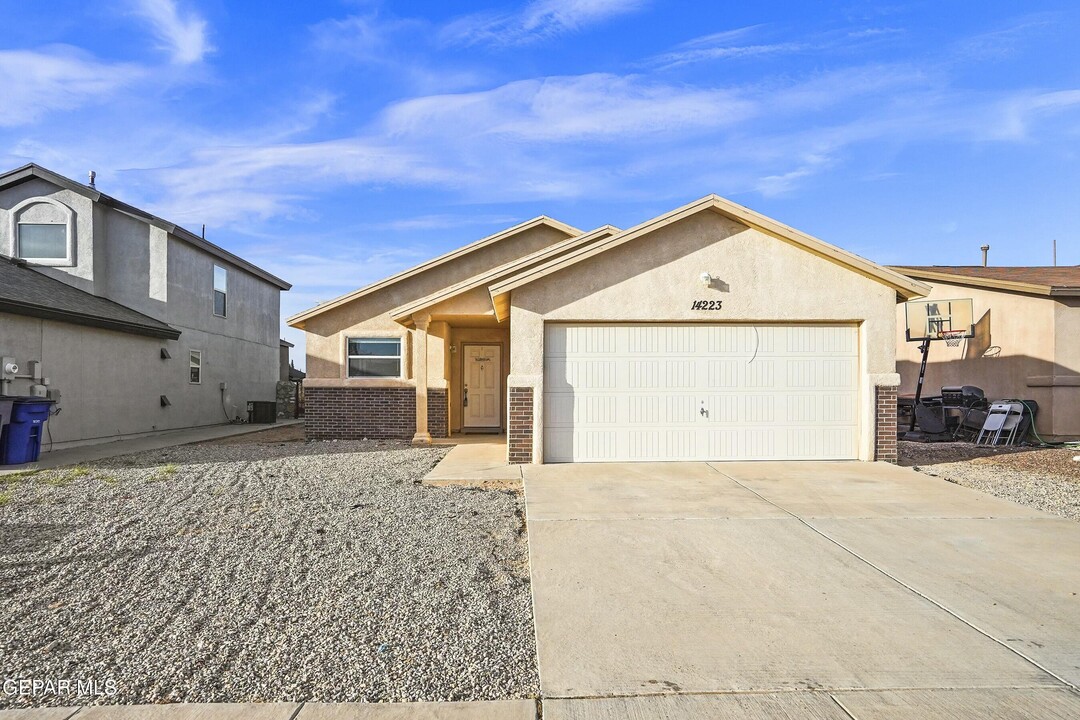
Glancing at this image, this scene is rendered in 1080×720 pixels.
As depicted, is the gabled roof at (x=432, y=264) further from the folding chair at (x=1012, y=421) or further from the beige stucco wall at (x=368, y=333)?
the folding chair at (x=1012, y=421)

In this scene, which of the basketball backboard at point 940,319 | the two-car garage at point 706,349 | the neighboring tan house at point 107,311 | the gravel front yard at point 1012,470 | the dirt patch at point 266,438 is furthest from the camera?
the basketball backboard at point 940,319

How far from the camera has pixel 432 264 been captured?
15.2 m

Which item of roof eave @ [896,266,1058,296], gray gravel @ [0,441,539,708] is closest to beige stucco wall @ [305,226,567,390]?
gray gravel @ [0,441,539,708]

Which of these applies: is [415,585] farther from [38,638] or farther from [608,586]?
[38,638]

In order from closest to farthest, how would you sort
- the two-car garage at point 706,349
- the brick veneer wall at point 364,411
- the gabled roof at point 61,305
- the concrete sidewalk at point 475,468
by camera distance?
the concrete sidewalk at point 475,468 → the two-car garage at point 706,349 → the gabled roof at point 61,305 → the brick veneer wall at point 364,411

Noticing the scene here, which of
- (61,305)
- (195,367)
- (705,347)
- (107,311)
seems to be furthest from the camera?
(195,367)

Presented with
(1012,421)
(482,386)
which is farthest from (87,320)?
(1012,421)

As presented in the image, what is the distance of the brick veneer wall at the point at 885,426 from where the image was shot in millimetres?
9906

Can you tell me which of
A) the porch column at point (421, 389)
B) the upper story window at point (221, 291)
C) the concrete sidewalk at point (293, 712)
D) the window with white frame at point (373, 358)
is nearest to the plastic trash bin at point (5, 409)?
the window with white frame at point (373, 358)

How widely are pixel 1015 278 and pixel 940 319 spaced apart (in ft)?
6.91

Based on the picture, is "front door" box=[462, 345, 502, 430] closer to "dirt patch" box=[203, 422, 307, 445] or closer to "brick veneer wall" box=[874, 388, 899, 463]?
"dirt patch" box=[203, 422, 307, 445]

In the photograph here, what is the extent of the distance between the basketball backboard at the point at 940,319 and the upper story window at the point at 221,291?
796 inches

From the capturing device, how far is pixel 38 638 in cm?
376

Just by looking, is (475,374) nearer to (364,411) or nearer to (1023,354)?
(364,411)
